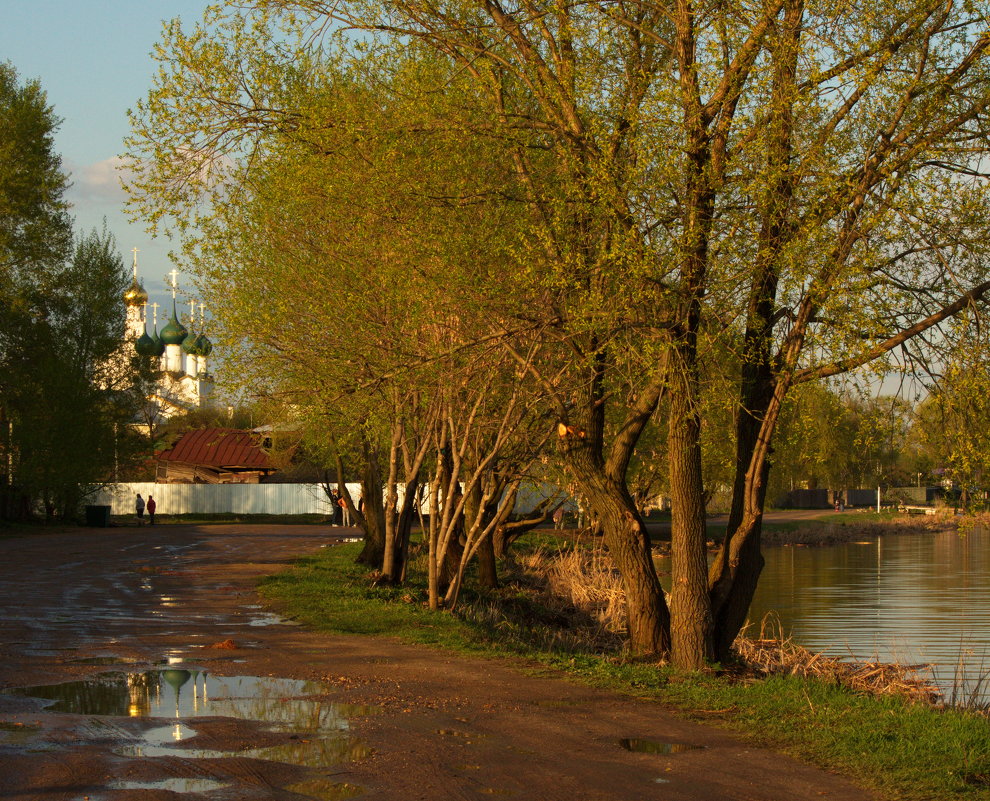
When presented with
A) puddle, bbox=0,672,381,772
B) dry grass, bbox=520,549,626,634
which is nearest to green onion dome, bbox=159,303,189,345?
dry grass, bbox=520,549,626,634

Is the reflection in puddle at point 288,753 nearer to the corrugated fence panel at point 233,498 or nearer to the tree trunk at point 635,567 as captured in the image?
the tree trunk at point 635,567

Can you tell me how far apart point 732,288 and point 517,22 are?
14.6 ft

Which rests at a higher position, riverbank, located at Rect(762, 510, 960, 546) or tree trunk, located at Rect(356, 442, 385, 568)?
tree trunk, located at Rect(356, 442, 385, 568)

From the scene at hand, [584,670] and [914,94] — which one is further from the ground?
[914,94]

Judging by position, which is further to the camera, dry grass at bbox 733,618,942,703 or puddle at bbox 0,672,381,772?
dry grass at bbox 733,618,942,703

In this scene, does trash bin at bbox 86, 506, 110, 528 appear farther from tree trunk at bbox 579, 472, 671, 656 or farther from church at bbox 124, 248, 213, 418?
tree trunk at bbox 579, 472, 671, 656

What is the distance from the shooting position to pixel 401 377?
51.3ft

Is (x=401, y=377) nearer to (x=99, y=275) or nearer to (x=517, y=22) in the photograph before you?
(x=517, y=22)

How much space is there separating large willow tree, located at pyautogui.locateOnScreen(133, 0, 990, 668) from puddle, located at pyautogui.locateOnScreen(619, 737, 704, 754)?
15.9ft

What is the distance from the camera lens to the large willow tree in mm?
12461

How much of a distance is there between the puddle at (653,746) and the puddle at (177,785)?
3318 millimetres

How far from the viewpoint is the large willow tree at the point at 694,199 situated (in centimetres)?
1246

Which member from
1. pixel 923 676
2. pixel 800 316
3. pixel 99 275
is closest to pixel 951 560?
pixel 923 676

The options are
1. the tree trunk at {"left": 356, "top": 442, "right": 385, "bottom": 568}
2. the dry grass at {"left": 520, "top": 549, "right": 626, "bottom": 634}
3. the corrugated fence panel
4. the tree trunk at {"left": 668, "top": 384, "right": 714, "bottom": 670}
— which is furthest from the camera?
the corrugated fence panel
